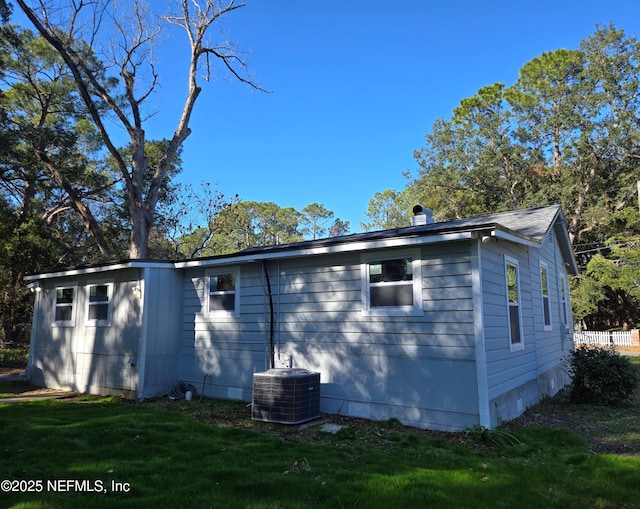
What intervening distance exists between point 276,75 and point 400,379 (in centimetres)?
1497

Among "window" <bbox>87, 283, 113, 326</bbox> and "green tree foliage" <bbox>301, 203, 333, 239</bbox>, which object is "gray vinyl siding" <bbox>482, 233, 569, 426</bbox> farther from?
"green tree foliage" <bbox>301, 203, 333, 239</bbox>

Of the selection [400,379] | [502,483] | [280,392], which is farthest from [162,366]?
[502,483]

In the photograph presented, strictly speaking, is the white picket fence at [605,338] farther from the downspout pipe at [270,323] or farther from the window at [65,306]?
the window at [65,306]

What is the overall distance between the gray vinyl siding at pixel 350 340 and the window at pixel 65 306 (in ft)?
11.5

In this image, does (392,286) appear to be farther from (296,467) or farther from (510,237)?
(296,467)

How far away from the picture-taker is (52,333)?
36.2 feet

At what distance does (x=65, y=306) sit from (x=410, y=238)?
917 cm

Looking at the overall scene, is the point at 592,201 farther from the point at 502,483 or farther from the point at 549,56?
the point at 502,483

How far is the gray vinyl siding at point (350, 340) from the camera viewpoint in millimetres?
6082

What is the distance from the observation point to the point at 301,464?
440 centimetres

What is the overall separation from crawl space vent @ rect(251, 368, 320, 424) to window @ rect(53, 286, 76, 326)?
20.9 ft

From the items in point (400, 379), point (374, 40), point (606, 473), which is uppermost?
point (374, 40)

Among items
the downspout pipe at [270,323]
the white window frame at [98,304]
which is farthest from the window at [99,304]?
the downspout pipe at [270,323]

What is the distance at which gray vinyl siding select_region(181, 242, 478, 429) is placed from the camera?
6.08 meters
